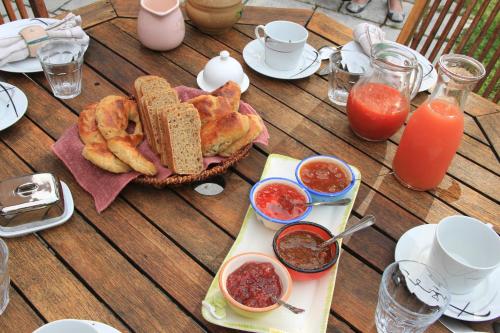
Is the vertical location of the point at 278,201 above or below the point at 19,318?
above

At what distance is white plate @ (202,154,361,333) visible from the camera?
896 mm

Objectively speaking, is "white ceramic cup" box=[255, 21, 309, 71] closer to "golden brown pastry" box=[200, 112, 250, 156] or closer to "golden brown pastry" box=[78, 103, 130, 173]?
"golden brown pastry" box=[200, 112, 250, 156]

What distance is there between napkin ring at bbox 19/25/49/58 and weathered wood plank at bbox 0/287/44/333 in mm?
844

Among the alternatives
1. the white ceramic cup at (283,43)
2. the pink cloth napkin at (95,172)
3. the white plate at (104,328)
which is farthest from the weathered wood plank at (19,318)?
the white ceramic cup at (283,43)

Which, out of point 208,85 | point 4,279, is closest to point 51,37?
point 208,85

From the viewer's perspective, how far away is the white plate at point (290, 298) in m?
0.90

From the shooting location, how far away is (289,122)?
4.66 ft

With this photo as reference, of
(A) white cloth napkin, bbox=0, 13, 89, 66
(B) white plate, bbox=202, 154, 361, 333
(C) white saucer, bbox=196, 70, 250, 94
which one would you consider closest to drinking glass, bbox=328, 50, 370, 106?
(C) white saucer, bbox=196, 70, 250, 94

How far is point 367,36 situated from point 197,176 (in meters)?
0.83

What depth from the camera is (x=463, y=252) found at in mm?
975

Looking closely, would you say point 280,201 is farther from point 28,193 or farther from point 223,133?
point 28,193

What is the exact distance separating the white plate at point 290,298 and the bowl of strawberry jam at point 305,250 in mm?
29

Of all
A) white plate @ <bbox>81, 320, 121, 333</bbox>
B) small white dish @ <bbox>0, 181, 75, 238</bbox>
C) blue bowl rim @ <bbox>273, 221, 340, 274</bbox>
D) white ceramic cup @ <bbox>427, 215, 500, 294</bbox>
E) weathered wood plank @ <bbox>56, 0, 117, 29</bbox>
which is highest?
white ceramic cup @ <bbox>427, 215, 500, 294</bbox>

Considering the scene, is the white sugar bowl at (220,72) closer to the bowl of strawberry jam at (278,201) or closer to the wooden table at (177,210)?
the wooden table at (177,210)
